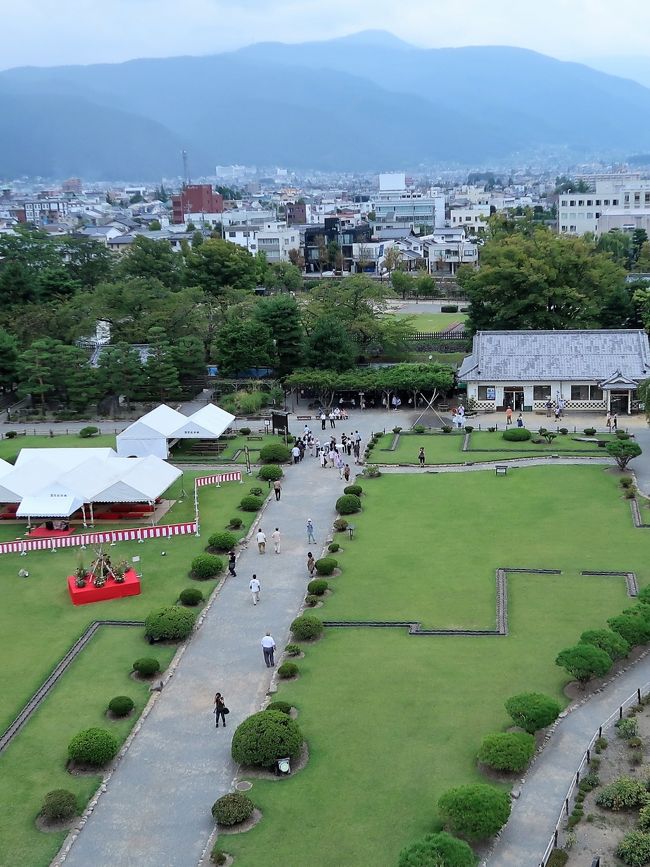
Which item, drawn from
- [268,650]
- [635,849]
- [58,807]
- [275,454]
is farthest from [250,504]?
[635,849]

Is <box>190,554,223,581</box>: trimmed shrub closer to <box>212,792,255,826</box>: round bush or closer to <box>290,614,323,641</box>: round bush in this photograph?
<box>290,614,323,641</box>: round bush

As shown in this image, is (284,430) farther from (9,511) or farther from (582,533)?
(582,533)

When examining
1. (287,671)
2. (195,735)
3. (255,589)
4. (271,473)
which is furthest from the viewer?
(271,473)

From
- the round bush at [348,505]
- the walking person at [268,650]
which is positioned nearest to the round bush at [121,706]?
the walking person at [268,650]

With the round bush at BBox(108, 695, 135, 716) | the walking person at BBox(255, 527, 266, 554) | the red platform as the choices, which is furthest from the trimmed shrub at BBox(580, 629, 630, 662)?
the red platform

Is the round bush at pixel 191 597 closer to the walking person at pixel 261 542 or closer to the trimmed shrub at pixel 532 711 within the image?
the walking person at pixel 261 542

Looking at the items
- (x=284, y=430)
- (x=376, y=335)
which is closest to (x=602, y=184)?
(x=376, y=335)

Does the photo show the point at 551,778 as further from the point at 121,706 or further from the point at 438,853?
the point at 121,706
